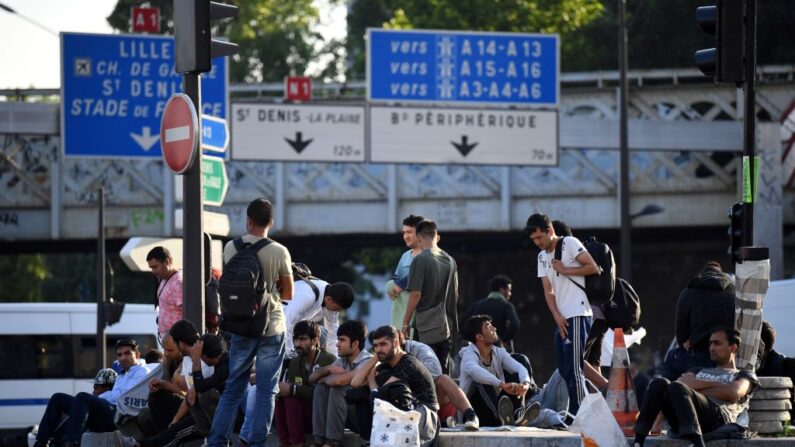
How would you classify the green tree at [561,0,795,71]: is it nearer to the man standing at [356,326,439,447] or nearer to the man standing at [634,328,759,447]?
the man standing at [634,328,759,447]

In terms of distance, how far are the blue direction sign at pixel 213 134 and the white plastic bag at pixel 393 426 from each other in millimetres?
4200

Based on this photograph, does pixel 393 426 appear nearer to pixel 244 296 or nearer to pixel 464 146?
pixel 244 296

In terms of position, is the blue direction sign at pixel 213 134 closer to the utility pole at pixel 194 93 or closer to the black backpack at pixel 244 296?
the utility pole at pixel 194 93

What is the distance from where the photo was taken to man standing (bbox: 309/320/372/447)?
12820 millimetres

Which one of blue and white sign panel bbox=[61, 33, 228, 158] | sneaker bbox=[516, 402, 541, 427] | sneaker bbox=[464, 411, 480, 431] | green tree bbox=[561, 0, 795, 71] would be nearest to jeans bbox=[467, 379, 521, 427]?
sneaker bbox=[516, 402, 541, 427]

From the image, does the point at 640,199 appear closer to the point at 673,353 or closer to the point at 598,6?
the point at 598,6

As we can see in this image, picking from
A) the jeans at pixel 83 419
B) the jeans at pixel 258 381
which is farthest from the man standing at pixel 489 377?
the jeans at pixel 83 419

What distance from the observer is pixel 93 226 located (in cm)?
3806

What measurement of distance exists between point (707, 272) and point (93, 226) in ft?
87.2

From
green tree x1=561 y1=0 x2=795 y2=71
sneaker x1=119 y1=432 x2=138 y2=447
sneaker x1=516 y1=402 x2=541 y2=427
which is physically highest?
green tree x1=561 y1=0 x2=795 y2=71

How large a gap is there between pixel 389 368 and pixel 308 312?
234 cm

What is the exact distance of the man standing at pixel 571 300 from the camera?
12.8 meters

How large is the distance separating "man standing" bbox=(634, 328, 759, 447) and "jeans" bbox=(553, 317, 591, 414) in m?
1.08

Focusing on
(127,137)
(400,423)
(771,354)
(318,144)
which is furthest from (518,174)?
(400,423)
